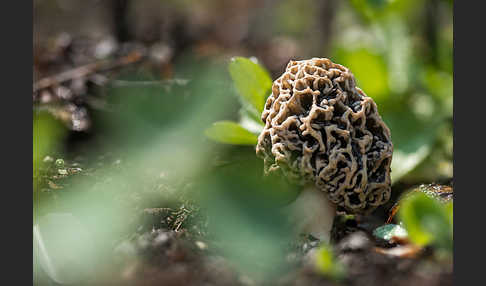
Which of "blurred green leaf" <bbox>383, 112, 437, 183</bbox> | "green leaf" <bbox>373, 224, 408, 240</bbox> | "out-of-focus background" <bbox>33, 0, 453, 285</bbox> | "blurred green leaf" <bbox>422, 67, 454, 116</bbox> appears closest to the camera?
"out-of-focus background" <bbox>33, 0, 453, 285</bbox>

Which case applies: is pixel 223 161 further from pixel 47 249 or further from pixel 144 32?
pixel 144 32

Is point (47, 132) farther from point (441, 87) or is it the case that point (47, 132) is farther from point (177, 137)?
point (441, 87)

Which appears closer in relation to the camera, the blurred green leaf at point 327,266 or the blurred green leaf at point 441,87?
the blurred green leaf at point 327,266

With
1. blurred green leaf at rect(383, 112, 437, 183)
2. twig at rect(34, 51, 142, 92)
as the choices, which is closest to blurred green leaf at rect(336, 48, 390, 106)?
blurred green leaf at rect(383, 112, 437, 183)

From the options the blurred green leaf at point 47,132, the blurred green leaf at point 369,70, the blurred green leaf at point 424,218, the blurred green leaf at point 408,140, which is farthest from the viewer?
the blurred green leaf at point 369,70

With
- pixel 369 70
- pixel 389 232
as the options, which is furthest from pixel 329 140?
pixel 369 70

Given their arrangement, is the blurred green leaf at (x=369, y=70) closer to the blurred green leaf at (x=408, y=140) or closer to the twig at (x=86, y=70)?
the blurred green leaf at (x=408, y=140)

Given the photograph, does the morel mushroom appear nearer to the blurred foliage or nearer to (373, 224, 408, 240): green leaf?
(373, 224, 408, 240): green leaf

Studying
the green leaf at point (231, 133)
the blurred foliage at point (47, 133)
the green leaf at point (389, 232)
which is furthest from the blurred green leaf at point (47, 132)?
the green leaf at point (389, 232)
